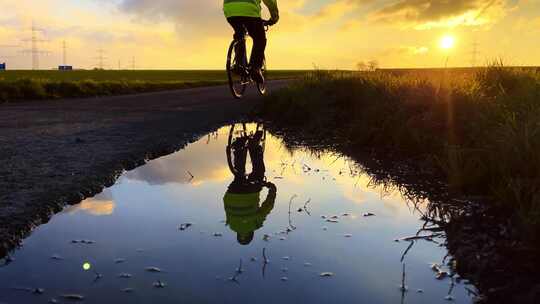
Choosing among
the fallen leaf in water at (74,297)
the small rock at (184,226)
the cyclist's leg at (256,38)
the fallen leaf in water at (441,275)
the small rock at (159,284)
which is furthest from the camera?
the cyclist's leg at (256,38)

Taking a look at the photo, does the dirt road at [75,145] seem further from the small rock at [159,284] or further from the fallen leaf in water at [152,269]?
the small rock at [159,284]

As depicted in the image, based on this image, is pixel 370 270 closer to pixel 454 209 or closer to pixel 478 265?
pixel 478 265

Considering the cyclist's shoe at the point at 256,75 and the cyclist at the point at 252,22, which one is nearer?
the cyclist at the point at 252,22

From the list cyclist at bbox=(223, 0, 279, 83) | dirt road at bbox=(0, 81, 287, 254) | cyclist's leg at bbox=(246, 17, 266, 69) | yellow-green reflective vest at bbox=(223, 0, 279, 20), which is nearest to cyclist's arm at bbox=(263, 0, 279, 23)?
cyclist at bbox=(223, 0, 279, 83)

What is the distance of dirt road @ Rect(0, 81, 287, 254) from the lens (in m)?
3.67

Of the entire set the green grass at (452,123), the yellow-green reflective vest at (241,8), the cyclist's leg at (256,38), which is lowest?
the green grass at (452,123)

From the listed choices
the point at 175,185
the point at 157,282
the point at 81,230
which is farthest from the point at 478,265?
the point at 175,185

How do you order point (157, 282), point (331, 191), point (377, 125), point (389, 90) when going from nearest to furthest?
point (157, 282) → point (331, 191) → point (377, 125) → point (389, 90)

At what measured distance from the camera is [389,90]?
24.9 ft

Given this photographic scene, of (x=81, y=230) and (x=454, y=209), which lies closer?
(x=81, y=230)

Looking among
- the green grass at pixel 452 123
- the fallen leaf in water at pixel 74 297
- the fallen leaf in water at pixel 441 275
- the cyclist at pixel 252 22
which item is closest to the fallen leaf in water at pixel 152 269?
the fallen leaf in water at pixel 74 297

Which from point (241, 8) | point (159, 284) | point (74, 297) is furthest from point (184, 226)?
point (241, 8)

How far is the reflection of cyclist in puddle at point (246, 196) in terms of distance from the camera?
3342 mm

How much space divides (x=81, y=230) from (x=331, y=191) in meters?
2.12
